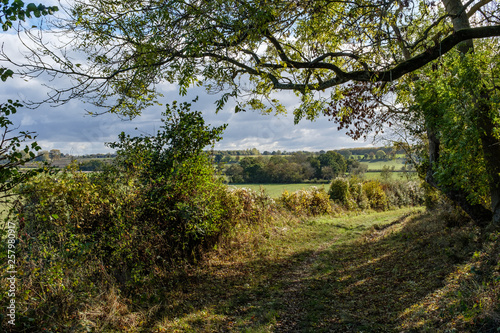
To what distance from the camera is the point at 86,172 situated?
699 centimetres

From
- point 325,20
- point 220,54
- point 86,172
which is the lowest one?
point 86,172

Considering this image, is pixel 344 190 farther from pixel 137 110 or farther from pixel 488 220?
pixel 137 110

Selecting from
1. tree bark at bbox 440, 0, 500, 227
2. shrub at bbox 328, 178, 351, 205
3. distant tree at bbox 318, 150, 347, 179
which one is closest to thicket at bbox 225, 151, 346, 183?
distant tree at bbox 318, 150, 347, 179

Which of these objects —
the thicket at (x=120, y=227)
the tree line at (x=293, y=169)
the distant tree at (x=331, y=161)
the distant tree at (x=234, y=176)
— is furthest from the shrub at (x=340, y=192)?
the thicket at (x=120, y=227)

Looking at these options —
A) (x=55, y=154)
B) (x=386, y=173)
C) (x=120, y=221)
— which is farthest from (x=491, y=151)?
(x=386, y=173)

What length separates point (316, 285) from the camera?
7707 millimetres

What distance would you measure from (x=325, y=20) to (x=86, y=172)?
787 cm

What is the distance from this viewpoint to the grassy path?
5453 millimetres

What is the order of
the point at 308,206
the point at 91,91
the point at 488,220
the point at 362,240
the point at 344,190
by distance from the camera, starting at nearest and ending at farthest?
the point at 91,91 → the point at 488,220 → the point at 362,240 → the point at 308,206 → the point at 344,190

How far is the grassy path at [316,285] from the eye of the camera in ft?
17.9

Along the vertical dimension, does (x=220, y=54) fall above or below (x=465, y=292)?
above

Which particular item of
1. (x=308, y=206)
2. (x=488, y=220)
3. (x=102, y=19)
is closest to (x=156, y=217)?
(x=102, y=19)

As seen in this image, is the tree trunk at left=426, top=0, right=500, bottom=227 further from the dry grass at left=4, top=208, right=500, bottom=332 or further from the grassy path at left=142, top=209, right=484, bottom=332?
the grassy path at left=142, top=209, right=484, bottom=332

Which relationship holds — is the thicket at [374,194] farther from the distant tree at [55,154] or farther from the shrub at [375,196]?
the distant tree at [55,154]
